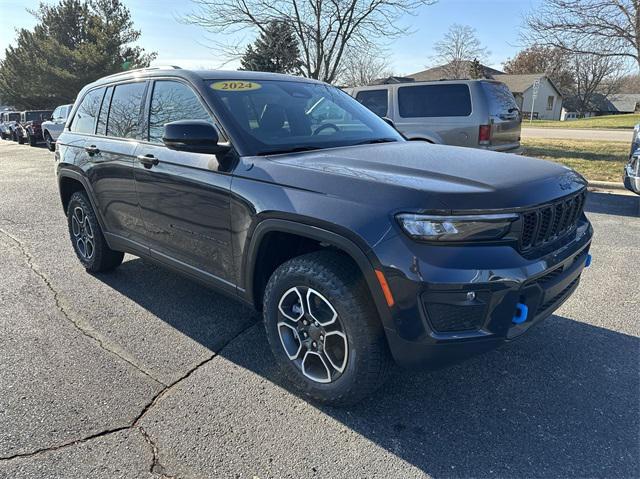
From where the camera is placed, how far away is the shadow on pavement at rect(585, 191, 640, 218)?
6.99 metres

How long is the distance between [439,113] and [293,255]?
6439mm

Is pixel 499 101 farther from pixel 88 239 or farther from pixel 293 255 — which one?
pixel 88 239

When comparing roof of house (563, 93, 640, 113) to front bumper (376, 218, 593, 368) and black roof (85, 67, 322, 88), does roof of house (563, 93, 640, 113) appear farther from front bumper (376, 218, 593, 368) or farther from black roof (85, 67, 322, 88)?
front bumper (376, 218, 593, 368)

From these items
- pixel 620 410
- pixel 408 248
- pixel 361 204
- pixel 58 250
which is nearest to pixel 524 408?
pixel 620 410

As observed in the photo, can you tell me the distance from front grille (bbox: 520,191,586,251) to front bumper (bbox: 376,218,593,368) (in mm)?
112

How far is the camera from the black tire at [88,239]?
14.4ft

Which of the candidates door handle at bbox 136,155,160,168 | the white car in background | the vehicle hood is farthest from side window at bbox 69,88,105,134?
the white car in background

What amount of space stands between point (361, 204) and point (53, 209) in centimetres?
720

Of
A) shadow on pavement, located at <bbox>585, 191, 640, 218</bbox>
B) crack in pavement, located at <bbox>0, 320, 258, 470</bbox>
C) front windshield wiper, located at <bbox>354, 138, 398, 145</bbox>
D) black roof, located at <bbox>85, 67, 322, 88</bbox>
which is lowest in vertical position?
shadow on pavement, located at <bbox>585, 191, 640, 218</bbox>

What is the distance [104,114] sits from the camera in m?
4.14

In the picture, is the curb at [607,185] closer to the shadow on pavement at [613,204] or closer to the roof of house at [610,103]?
the shadow on pavement at [613,204]

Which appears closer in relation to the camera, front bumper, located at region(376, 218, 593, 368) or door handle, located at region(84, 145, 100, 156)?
front bumper, located at region(376, 218, 593, 368)

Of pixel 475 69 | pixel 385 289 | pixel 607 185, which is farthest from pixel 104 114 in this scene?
pixel 475 69

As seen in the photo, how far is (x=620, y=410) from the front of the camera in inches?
100
